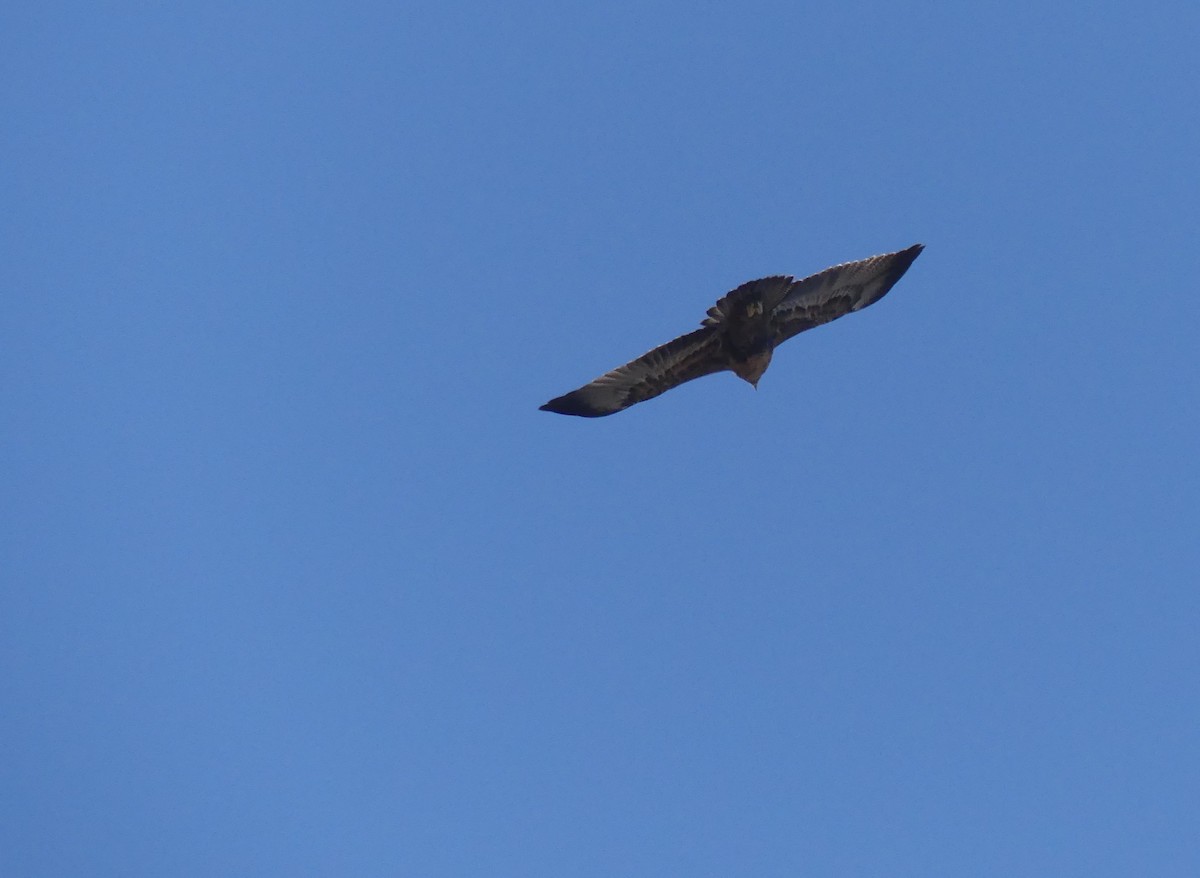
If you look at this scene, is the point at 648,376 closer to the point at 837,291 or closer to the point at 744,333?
the point at 744,333

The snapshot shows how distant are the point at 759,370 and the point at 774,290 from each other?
1781 mm

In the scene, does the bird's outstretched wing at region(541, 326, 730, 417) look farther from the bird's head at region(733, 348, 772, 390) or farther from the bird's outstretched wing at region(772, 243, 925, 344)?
the bird's outstretched wing at region(772, 243, 925, 344)

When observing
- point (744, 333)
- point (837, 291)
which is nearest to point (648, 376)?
point (744, 333)

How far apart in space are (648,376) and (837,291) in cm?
393

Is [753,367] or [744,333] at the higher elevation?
[744,333]

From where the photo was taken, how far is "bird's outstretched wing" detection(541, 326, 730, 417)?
18.8 meters

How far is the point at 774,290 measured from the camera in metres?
18.0

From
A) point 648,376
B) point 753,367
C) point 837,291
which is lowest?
point 753,367

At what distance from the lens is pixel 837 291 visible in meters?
19.8

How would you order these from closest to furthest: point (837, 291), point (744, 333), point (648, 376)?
point (744, 333)
point (648, 376)
point (837, 291)

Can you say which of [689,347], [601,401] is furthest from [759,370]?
[601,401]

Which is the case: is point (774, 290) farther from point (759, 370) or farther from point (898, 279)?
point (898, 279)

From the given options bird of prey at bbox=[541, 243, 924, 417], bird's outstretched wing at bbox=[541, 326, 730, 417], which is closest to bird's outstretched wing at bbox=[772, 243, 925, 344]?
bird of prey at bbox=[541, 243, 924, 417]

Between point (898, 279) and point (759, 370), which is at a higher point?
point (898, 279)
